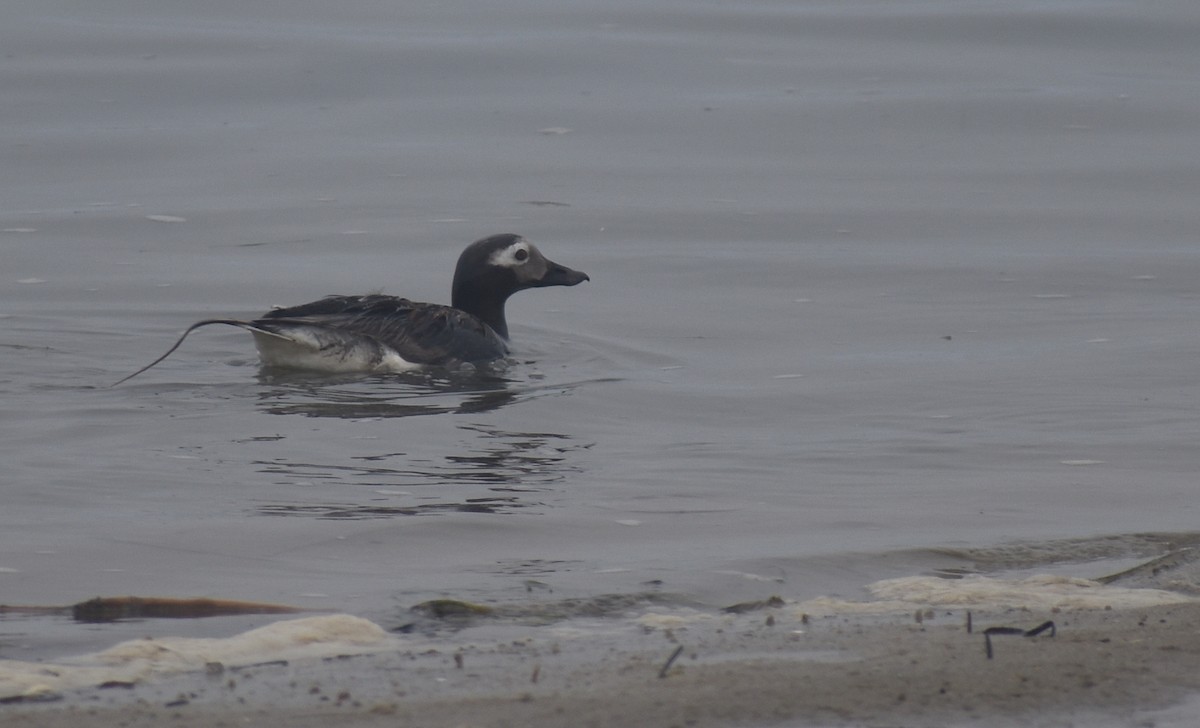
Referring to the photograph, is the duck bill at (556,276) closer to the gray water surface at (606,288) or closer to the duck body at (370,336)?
the gray water surface at (606,288)

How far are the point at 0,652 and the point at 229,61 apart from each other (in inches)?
639

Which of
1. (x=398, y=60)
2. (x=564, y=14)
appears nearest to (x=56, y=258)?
(x=398, y=60)

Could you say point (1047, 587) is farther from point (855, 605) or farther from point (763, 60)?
point (763, 60)

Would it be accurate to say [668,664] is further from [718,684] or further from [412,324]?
[412,324]

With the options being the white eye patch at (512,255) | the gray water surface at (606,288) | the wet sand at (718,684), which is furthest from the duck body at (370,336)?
the wet sand at (718,684)

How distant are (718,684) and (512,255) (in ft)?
23.7

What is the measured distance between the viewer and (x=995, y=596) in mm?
5398

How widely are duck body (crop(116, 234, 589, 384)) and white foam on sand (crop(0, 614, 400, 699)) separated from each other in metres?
4.70

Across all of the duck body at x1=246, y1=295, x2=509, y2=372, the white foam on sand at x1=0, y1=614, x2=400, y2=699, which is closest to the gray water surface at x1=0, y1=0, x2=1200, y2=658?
the duck body at x1=246, y1=295, x2=509, y2=372

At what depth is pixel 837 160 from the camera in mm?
16500

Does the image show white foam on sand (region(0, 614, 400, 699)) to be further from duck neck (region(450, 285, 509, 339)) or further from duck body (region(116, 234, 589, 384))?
duck neck (region(450, 285, 509, 339))

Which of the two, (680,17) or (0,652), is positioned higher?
(680,17)

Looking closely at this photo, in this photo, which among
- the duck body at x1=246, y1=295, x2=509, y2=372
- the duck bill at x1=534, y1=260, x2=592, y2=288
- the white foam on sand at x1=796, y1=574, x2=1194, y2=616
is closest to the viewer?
the white foam on sand at x1=796, y1=574, x2=1194, y2=616

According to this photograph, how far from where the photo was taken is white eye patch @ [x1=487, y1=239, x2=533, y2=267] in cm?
1115
